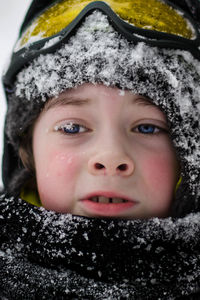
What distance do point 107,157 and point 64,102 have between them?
31cm

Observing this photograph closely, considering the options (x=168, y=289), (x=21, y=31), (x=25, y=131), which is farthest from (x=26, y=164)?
(x=168, y=289)

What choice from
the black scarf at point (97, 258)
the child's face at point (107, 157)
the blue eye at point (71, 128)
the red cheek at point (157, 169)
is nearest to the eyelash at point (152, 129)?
the child's face at point (107, 157)

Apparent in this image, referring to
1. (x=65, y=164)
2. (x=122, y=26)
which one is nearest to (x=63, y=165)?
(x=65, y=164)

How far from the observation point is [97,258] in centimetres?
112

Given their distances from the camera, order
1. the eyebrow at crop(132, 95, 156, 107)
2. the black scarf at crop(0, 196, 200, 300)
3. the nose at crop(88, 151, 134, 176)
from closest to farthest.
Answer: the black scarf at crop(0, 196, 200, 300) < the nose at crop(88, 151, 134, 176) < the eyebrow at crop(132, 95, 156, 107)

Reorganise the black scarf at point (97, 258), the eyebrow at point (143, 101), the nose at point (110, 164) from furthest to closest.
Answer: the eyebrow at point (143, 101), the nose at point (110, 164), the black scarf at point (97, 258)

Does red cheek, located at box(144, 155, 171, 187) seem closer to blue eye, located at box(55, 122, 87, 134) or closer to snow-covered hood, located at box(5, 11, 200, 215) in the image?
snow-covered hood, located at box(5, 11, 200, 215)

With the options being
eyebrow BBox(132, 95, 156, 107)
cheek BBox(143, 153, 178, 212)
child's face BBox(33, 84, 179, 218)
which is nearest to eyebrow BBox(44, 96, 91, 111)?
child's face BBox(33, 84, 179, 218)

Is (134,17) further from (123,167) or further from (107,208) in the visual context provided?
(107,208)

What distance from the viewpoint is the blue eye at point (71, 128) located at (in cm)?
136

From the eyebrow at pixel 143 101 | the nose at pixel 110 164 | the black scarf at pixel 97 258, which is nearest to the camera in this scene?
the black scarf at pixel 97 258

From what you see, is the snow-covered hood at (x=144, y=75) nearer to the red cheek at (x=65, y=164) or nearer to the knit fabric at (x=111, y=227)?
the knit fabric at (x=111, y=227)

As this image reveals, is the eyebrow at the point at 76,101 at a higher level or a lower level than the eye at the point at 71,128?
higher

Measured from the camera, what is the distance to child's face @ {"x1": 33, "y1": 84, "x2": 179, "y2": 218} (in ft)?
4.01
